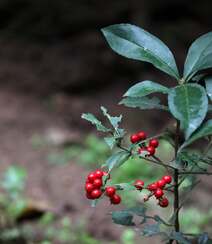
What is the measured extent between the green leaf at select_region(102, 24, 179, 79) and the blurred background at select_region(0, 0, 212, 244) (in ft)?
6.82

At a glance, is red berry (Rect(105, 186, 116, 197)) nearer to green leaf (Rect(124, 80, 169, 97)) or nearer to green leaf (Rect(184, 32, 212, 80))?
green leaf (Rect(124, 80, 169, 97))

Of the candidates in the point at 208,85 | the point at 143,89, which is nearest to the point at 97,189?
the point at 143,89

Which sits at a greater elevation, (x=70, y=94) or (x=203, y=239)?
(x=70, y=94)

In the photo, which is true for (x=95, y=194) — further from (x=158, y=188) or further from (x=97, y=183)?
(x=158, y=188)

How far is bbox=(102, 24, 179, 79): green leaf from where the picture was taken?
1.58m

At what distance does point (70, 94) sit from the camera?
18.9 feet

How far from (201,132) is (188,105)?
0.07m

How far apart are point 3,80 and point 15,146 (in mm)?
1107

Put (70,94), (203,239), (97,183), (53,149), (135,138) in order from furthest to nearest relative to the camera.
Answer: (70,94) < (53,149) < (203,239) < (135,138) < (97,183)

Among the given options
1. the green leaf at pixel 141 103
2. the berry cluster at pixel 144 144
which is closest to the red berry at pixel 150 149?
the berry cluster at pixel 144 144

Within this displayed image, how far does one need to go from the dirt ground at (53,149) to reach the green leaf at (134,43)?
195 cm

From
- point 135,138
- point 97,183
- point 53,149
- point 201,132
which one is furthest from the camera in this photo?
point 53,149

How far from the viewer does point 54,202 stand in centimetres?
400

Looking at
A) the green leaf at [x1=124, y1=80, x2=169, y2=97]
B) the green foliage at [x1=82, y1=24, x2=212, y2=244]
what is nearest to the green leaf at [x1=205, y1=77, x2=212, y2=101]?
the green foliage at [x1=82, y1=24, x2=212, y2=244]
